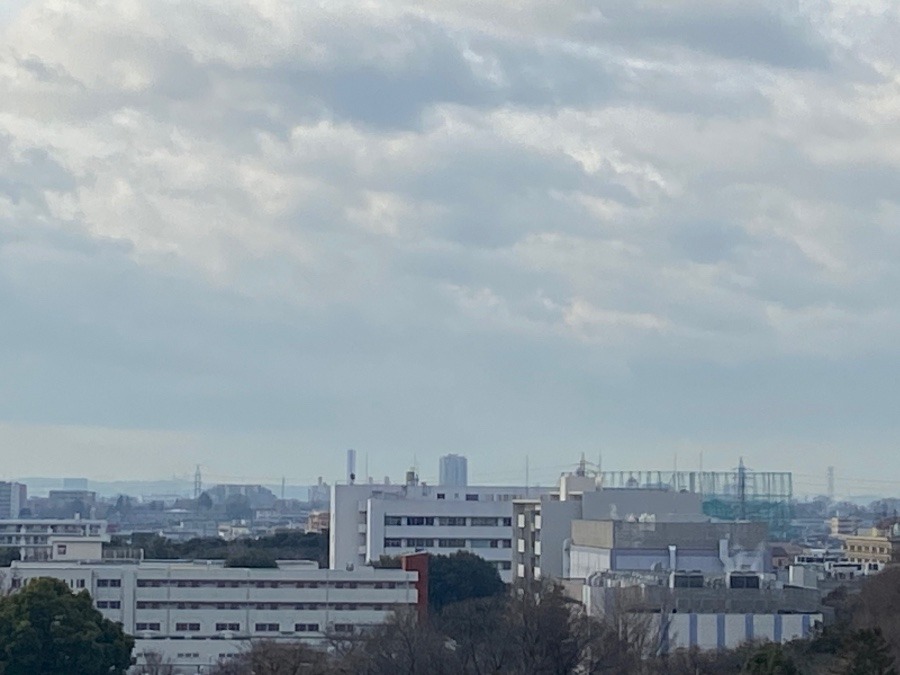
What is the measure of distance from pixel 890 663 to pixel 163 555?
62.5 m

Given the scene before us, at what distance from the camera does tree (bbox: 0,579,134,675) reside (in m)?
46.7

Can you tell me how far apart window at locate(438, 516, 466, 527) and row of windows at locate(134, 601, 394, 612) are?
22.2m

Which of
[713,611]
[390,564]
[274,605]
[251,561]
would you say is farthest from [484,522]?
[713,611]

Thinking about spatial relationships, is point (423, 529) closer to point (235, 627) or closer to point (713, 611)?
point (235, 627)

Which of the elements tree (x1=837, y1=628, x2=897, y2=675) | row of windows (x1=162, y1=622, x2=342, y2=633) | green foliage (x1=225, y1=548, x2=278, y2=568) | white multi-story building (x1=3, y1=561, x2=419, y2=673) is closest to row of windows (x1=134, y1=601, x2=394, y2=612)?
white multi-story building (x1=3, y1=561, x2=419, y2=673)

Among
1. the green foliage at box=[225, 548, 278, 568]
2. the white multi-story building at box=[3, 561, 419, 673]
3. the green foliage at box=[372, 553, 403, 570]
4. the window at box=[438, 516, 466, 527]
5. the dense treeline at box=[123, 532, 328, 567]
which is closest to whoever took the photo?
the white multi-story building at box=[3, 561, 419, 673]

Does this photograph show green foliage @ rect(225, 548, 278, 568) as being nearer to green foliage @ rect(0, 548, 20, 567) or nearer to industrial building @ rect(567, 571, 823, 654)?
green foliage @ rect(0, 548, 20, 567)

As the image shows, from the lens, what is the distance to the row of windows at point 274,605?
63.2 metres

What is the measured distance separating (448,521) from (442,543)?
1.04 metres

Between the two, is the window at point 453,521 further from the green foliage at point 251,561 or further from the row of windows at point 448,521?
the green foliage at point 251,561

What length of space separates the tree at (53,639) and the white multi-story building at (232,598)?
43.4 feet

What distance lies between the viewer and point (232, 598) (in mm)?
63594

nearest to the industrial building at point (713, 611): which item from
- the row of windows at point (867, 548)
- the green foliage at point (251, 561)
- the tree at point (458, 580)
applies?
the tree at point (458, 580)

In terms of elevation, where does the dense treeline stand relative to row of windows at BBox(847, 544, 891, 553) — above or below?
below
